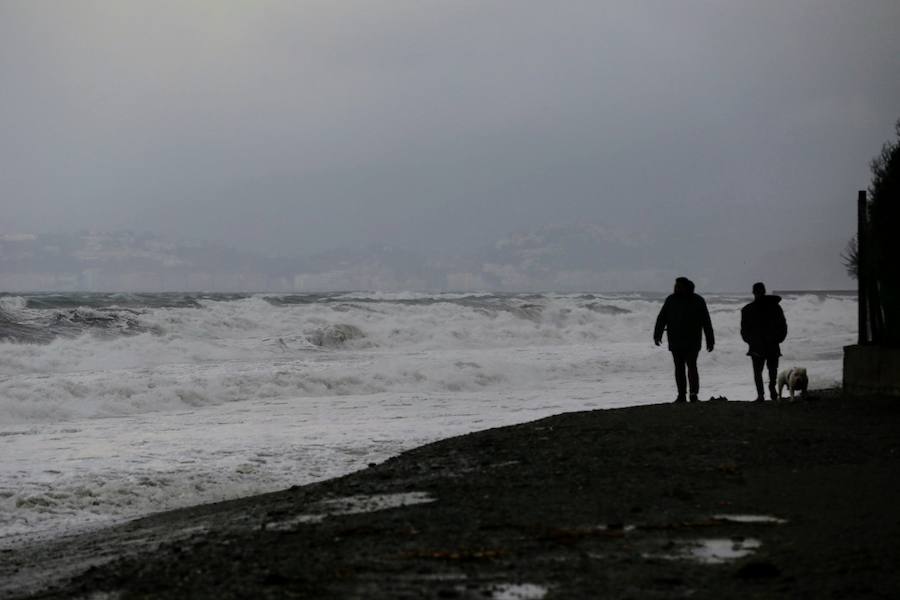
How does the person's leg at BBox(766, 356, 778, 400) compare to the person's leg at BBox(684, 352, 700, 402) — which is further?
the person's leg at BBox(766, 356, 778, 400)

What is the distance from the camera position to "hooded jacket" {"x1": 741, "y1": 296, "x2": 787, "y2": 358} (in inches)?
556

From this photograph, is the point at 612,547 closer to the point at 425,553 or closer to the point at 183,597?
the point at 425,553

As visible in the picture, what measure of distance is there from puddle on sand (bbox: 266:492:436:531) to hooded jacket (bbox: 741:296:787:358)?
25.5 feet

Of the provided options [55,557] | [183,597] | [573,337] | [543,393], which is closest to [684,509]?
[183,597]

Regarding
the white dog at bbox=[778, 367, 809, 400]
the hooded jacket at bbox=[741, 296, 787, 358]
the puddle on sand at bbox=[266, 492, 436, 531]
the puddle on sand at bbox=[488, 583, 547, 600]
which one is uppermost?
the hooded jacket at bbox=[741, 296, 787, 358]

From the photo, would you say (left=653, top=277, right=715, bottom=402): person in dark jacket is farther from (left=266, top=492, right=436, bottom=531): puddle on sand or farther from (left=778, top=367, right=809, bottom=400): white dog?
(left=266, top=492, right=436, bottom=531): puddle on sand

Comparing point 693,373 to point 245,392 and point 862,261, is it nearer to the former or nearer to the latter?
point 862,261

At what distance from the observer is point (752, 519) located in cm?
627

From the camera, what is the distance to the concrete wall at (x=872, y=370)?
13.5 meters

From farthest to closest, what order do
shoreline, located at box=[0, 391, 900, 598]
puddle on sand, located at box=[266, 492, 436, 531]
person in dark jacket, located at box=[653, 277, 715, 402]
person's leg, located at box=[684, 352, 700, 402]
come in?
1. person's leg, located at box=[684, 352, 700, 402]
2. person in dark jacket, located at box=[653, 277, 715, 402]
3. puddle on sand, located at box=[266, 492, 436, 531]
4. shoreline, located at box=[0, 391, 900, 598]

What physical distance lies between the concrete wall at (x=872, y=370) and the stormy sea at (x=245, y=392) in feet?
12.0

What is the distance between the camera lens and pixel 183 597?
5047mm

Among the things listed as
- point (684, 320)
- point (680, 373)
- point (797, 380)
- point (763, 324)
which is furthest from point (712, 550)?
point (797, 380)

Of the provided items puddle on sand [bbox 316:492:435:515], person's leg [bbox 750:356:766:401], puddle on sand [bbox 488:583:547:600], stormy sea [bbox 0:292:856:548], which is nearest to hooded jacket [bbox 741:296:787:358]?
person's leg [bbox 750:356:766:401]
